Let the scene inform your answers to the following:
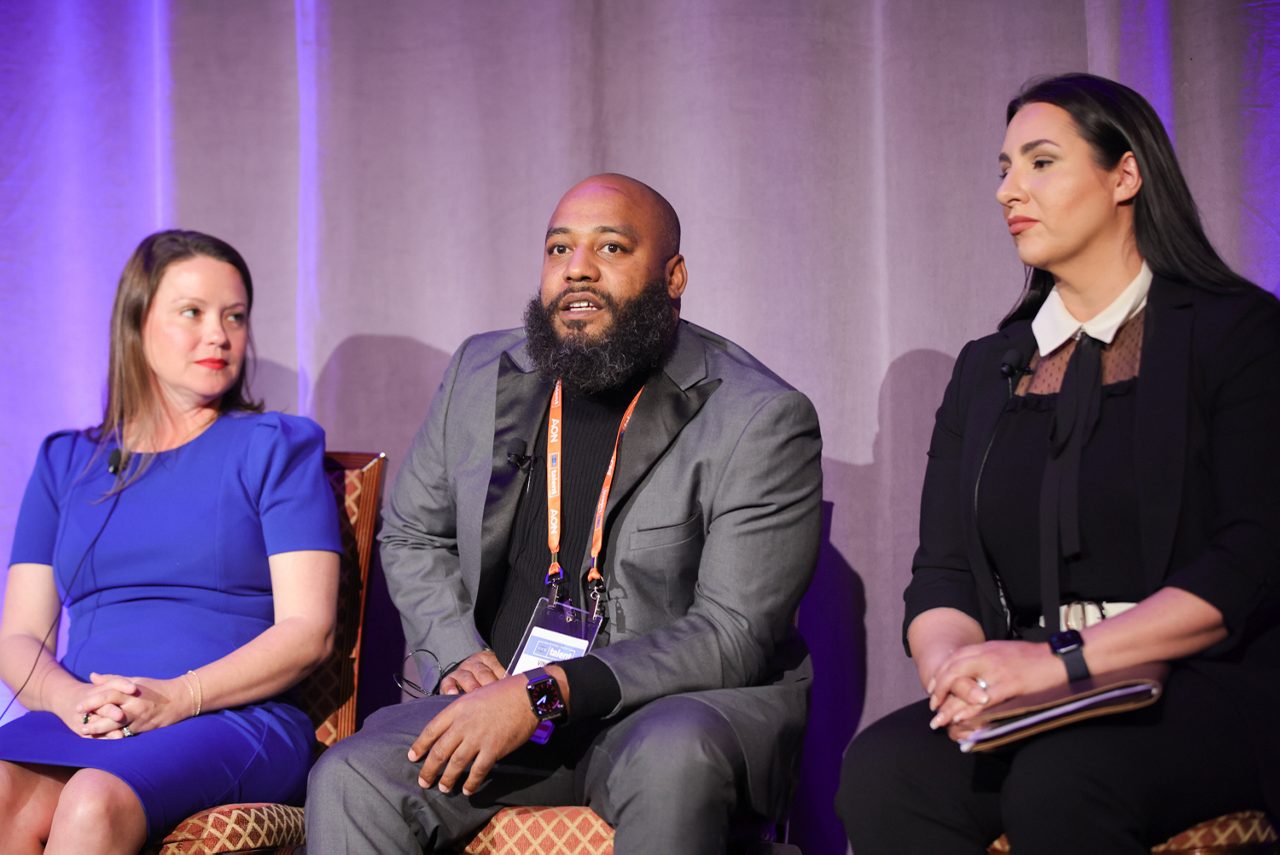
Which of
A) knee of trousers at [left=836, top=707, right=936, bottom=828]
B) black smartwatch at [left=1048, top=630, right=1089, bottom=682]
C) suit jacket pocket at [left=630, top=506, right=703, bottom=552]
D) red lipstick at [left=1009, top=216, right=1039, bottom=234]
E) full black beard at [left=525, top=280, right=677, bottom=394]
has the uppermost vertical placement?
red lipstick at [left=1009, top=216, right=1039, bottom=234]

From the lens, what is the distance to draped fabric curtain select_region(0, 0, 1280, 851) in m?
3.54

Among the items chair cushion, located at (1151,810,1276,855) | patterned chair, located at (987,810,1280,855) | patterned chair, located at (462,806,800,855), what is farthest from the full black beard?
chair cushion, located at (1151,810,1276,855)

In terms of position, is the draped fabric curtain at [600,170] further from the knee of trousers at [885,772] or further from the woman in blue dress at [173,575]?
the knee of trousers at [885,772]

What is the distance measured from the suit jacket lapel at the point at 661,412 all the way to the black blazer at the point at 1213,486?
0.63m

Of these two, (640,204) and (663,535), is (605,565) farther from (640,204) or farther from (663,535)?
(640,204)

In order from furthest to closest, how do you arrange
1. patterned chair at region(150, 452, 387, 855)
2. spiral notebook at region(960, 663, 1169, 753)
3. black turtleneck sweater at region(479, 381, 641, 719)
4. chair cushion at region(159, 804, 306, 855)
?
patterned chair at region(150, 452, 387, 855) → black turtleneck sweater at region(479, 381, 641, 719) → chair cushion at region(159, 804, 306, 855) → spiral notebook at region(960, 663, 1169, 753)

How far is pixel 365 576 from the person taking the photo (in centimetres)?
333

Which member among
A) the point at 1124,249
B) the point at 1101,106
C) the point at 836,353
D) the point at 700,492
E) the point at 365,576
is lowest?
the point at 365,576

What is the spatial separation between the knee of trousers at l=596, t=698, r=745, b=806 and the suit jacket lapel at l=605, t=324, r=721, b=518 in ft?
1.88

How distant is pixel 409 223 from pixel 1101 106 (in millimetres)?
2134

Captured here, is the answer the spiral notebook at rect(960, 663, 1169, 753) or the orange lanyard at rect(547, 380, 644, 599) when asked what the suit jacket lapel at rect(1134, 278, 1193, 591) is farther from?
the orange lanyard at rect(547, 380, 644, 599)

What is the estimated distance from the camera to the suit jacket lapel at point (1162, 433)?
94.0 inches

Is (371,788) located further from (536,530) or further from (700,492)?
(700,492)

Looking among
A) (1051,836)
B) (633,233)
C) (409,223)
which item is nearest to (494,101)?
(409,223)
